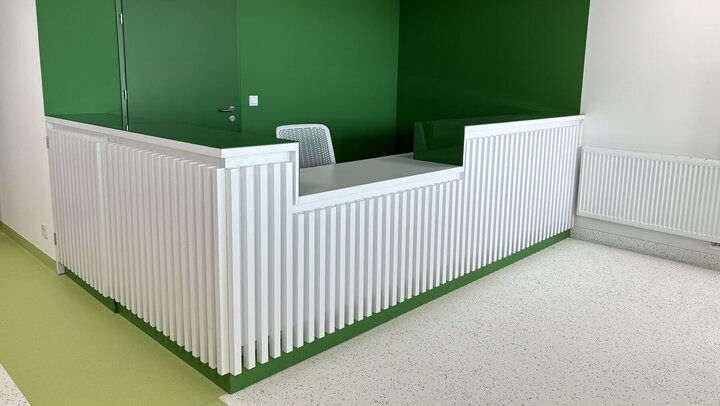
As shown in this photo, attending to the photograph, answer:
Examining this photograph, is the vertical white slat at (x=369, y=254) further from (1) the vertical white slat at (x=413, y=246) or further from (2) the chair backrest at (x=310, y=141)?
(2) the chair backrest at (x=310, y=141)

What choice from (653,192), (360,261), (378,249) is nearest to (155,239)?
(360,261)

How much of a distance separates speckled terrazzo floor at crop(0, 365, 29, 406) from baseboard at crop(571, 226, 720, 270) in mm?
4262

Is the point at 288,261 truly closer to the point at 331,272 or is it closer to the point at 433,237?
the point at 331,272

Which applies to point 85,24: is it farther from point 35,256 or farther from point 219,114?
point 35,256

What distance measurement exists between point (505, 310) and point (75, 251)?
267cm

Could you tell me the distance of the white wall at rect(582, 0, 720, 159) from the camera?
414 cm

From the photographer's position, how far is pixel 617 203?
183 inches

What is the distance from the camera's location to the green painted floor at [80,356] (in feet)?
7.93

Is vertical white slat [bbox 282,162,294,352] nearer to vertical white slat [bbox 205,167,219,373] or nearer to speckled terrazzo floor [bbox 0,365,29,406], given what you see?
vertical white slat [bbox 205,167,219,373]

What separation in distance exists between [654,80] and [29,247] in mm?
4910

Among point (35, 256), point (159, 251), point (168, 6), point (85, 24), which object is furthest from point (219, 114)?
point (159, 251)

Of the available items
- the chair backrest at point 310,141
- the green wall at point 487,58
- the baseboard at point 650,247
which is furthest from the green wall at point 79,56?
the baseboard at point 650,247

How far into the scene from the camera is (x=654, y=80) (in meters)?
4.38

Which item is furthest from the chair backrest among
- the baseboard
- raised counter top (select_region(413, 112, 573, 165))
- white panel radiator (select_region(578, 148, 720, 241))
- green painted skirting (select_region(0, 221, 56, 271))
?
the baseboard
